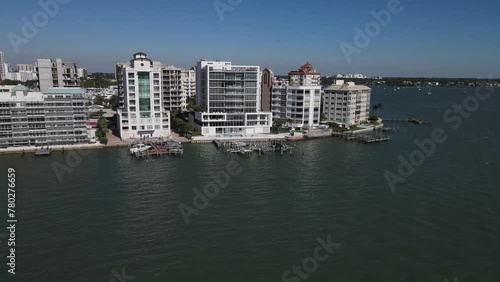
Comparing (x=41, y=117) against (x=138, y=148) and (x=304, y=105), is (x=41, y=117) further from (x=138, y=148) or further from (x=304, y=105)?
(x=304, y=105)

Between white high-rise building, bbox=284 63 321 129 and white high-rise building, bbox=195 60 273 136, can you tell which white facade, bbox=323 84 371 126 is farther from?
white high-rise building, bbox=195 60 273 136

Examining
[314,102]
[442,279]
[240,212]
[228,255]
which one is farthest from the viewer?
[314,102]

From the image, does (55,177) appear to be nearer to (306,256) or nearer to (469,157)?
(306,256)

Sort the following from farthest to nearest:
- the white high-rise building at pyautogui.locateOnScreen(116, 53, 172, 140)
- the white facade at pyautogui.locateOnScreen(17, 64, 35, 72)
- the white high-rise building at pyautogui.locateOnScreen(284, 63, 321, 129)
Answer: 1. the white facade at pyautogui.locateOnScreen(17, 64, 35, 72)
2. the white high-rise building at pyautogui.locateOnScreen(284, 63, 321, 129)
3. the white high-rise building at pyautogui.locateOnScreen(116, 53, 172, 140)

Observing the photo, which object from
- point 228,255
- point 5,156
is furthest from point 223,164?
point 5,156

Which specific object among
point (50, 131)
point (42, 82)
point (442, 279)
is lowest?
point (442, 279)

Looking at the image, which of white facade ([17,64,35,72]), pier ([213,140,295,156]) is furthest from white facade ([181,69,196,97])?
white facade ([17,64,35,72])

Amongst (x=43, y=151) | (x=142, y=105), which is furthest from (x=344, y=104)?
(x=43, y=151)
